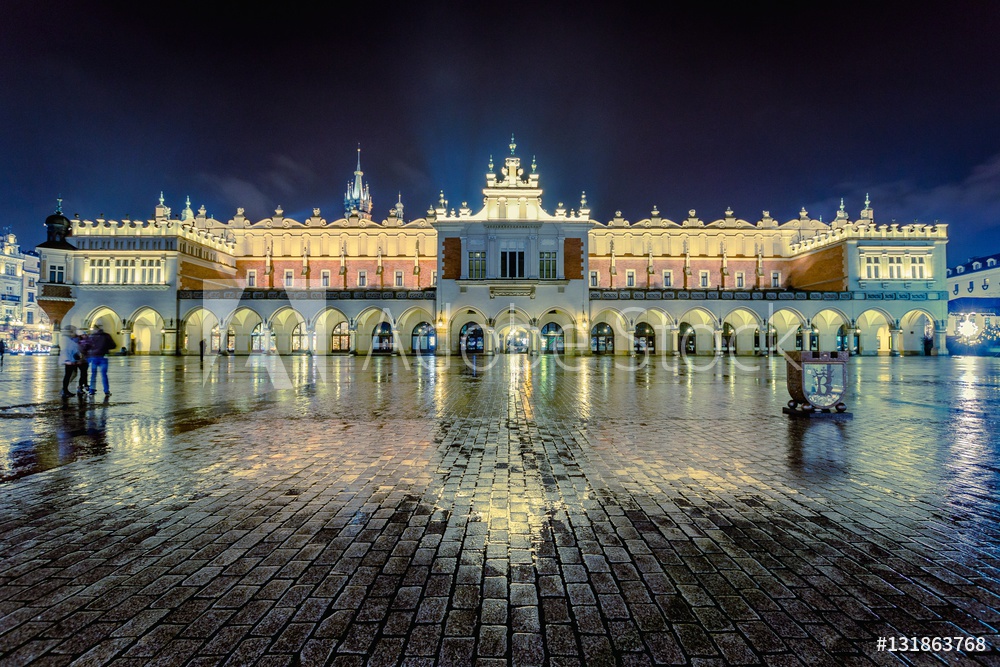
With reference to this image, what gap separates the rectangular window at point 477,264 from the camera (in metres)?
38.4

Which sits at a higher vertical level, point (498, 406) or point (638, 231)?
point (638, 231)

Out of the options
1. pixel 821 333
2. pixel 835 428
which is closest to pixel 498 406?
pixel 835 428

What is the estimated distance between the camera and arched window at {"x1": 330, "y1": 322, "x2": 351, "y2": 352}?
Answer: 4162 centimetres

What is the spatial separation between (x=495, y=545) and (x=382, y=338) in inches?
1539

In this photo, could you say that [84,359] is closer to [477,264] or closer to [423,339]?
[477,264]

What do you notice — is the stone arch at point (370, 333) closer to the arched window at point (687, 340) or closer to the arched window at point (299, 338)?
the arched window at point (299, 338)

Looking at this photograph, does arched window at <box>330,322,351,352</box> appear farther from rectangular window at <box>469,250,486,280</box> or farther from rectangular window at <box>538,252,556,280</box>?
rectangular window at <box>538,252,556,280</box>

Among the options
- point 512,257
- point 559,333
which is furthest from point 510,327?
point 512,257

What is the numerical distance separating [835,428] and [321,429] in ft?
28.5

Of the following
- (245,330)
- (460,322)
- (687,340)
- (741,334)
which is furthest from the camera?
(687,340)

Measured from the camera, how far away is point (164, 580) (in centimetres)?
286

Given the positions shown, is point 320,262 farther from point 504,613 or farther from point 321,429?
point 504,613

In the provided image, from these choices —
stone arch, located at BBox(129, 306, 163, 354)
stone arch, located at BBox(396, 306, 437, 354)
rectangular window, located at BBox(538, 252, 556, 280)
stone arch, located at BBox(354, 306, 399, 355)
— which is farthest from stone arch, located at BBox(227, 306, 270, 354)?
rectangular window, located at BBox(538, 252, 556, 280)

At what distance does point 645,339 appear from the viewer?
41.7 meters
